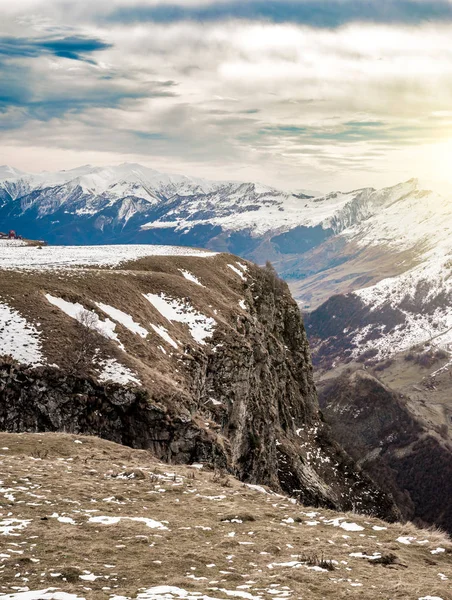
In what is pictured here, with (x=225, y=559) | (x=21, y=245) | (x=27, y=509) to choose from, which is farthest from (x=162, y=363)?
(x=21, y=245)

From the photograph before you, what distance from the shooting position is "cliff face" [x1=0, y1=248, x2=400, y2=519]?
135ft

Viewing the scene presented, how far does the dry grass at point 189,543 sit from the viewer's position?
14.4 m

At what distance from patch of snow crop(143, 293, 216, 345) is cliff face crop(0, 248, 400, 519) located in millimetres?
437

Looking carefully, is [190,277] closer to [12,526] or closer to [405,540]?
[405,540]

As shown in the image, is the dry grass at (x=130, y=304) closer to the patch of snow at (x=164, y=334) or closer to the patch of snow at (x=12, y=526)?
the patch of snow at (x=164, y=334)

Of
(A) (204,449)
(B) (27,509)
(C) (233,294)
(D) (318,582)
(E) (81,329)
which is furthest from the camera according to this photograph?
(C) (233,294)

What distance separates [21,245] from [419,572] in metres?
113

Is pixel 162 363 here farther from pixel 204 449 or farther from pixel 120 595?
pixel 120 595

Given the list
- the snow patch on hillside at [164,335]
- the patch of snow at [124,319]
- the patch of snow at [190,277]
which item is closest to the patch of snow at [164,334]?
the snow patch on hillside at [164,335]

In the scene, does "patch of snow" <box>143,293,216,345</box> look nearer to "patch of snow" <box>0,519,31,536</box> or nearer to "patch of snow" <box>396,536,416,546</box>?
"patch of snow" <box>396,536,416,546</box>

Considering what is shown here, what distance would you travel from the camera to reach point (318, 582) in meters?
15.0

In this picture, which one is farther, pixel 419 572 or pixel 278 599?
pixel 419 572

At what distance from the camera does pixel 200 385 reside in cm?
5412

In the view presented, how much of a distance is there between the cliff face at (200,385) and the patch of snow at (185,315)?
0.44 m
